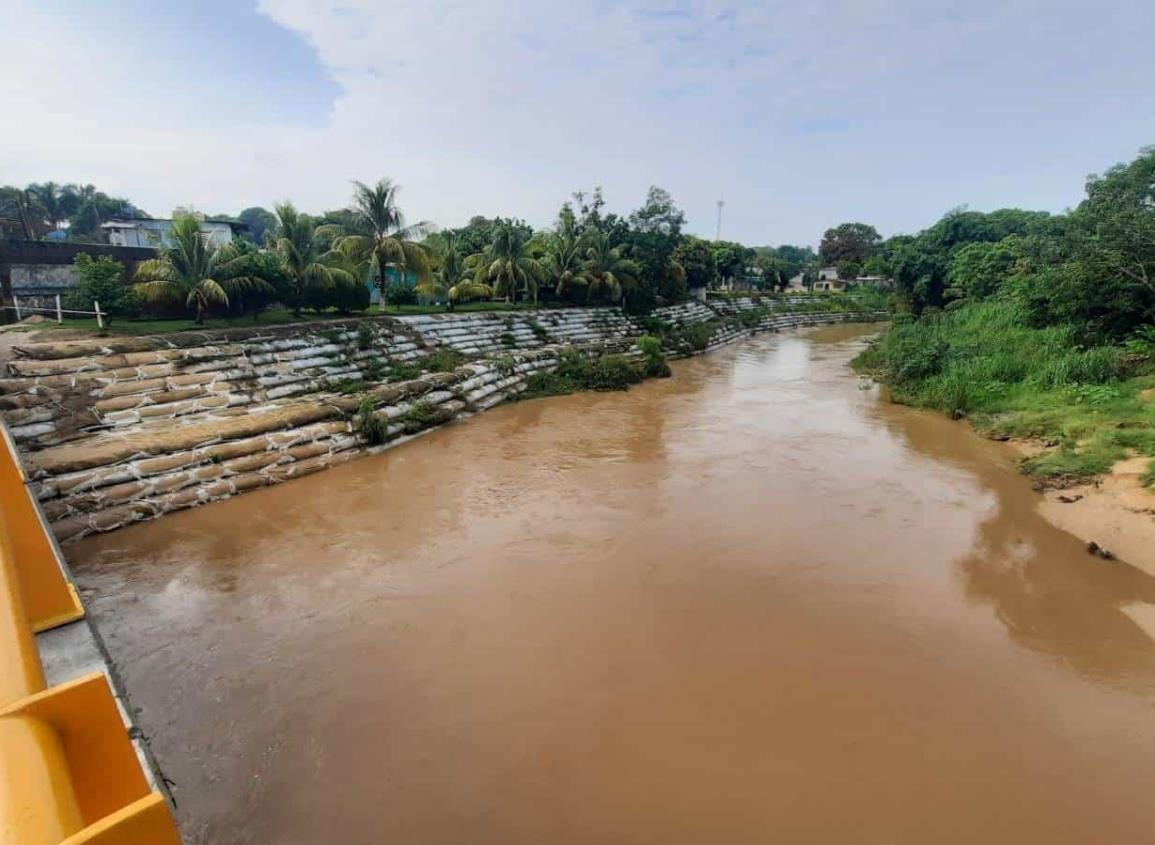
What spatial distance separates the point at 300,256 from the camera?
1557 centimetres

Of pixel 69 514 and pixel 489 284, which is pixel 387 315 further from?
pixel 69 514

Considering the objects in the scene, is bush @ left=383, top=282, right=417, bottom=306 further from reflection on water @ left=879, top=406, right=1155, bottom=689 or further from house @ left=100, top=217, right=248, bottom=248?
reflection on water @ left=879, top=406, right=1155, bottom=689

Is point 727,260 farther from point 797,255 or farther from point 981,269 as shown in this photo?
point 797,255

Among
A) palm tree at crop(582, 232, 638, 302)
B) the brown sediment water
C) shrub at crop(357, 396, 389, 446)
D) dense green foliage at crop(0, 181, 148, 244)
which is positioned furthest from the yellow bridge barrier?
dense green foliage at crop(0, 181, 148, 244)

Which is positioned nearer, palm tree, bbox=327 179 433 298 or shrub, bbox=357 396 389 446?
shrub, bbox=357 396 389 446

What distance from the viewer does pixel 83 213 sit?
45406mm

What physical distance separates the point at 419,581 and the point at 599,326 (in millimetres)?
18721

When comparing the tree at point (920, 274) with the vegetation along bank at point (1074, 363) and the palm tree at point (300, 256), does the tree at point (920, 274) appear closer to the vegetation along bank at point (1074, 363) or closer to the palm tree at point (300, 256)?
the vegetation along bank at point (1074, 363)

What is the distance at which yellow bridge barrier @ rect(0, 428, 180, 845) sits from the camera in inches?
44.8

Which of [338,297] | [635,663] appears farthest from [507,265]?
[635,663]

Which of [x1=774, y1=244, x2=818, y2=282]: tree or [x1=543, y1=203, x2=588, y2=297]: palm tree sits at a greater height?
[x1=774, y1=244, x2=818, y2=282]: tree

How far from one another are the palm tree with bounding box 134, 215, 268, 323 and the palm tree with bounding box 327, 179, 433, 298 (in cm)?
480

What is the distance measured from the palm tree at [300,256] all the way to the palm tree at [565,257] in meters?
10.5

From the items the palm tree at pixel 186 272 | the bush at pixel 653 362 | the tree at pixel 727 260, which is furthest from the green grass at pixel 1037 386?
the tree at pixel 727 260
